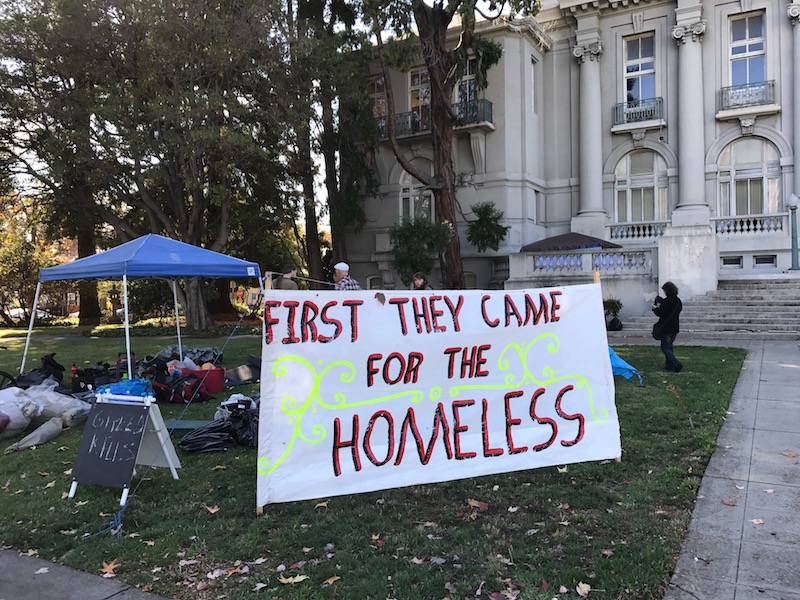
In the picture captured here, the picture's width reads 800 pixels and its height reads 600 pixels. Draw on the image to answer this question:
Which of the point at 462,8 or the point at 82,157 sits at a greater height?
the point at 462,8

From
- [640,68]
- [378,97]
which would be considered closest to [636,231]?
[640,68]

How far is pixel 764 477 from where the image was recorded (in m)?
4.91

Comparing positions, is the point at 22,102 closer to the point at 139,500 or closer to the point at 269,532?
the point at 139,500

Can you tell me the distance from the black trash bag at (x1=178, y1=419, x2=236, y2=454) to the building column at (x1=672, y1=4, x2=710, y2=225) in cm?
2088

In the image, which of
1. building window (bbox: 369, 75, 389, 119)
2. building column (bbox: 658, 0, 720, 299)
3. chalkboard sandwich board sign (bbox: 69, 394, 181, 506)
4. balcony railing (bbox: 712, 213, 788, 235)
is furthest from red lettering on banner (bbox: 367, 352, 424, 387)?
building window (bbox: 369, 75, 389, 119)

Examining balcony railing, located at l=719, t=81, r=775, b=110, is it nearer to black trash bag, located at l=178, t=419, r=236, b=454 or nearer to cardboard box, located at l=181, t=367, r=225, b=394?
cardboard box, located at l=181, t=367, r=225, b=394

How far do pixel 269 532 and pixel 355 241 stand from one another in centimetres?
2364

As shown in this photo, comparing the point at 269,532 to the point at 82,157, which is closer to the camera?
the point at 269,532

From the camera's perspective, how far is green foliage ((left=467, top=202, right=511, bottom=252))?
23.0m

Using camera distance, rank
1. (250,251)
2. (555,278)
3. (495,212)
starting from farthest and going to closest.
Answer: (250,251)
(495,212)
(555,278)

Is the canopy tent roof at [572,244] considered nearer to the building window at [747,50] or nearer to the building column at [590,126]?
the building column at [590,126]

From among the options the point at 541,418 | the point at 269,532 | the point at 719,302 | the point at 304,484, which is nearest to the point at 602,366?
the point at 541,418

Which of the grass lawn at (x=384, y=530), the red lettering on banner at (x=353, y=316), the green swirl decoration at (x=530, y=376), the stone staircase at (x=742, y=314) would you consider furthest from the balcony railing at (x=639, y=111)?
the red lettering on banner at (x=353, y=316)

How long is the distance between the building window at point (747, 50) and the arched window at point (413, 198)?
12325 millimetres
